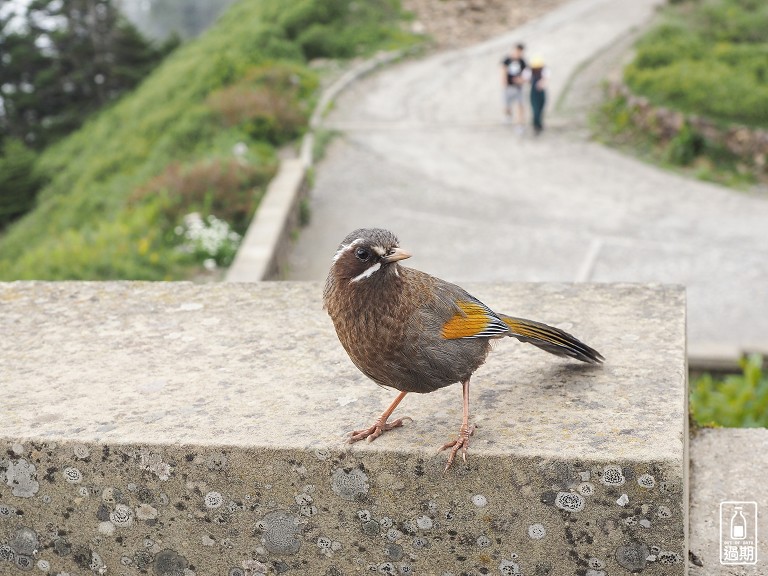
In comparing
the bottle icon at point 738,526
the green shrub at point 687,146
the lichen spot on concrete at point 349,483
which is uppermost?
the lichen spot on concrete at point 349,483

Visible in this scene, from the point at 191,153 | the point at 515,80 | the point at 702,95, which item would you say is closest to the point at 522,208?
the point at 702,95

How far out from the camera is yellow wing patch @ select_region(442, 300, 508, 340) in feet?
9.87

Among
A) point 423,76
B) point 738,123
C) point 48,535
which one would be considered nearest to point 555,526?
point 48,535

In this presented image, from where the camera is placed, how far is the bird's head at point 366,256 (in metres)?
2.80

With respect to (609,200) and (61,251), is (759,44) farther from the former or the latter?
(61,251)

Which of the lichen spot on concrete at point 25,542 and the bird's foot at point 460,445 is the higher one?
the bird's foot at point 460,445

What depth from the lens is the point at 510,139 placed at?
16750 millimetres

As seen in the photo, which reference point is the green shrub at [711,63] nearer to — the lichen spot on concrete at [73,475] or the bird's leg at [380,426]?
the bird's leg at [380,426]

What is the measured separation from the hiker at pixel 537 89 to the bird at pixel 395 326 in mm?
13787

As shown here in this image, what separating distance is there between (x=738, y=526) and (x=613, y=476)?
85cm

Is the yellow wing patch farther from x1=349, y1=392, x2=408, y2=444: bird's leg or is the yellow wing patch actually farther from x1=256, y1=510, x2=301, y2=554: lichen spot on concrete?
x1=256, y1=510, x2=301, y2=554: lichen spot on concrete

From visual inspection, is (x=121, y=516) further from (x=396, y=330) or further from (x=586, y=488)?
(x=586, y=488)

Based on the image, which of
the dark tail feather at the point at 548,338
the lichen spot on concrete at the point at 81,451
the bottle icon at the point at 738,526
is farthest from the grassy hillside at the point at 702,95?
the lichen spot on concrete at the point at 81,451

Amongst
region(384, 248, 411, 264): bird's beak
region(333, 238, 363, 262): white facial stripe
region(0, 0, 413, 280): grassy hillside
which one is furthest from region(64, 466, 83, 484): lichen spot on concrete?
region(0, 0, 413, 280): grassy hillside
